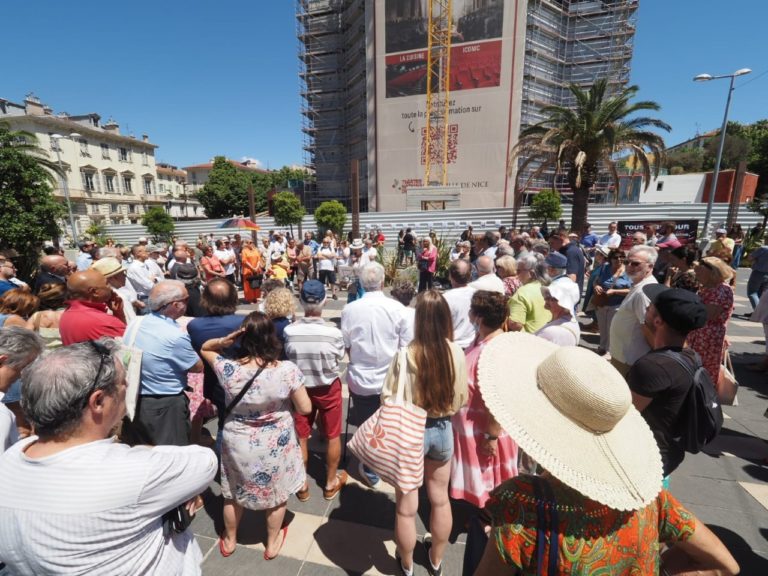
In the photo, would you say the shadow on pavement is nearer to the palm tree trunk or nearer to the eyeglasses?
the eyeglasses

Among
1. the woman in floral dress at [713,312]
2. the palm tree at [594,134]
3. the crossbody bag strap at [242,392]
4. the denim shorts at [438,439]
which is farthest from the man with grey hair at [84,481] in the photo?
the palm tree at [594,134]

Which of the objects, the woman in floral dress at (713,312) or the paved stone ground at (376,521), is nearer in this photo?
the paved stone ground at (376,521)

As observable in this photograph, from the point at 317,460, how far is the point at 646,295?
321 centimetres

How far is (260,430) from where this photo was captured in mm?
2223

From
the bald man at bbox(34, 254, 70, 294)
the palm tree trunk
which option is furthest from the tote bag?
the palm tree trunk

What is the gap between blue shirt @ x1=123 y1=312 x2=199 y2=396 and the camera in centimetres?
245

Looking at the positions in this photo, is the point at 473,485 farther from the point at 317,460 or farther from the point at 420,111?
the point at 420,111

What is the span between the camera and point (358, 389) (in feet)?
9.36

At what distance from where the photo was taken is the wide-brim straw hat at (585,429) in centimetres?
102

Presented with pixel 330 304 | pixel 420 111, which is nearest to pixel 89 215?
pixel 420 111

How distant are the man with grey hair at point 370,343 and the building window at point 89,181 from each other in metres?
54.3

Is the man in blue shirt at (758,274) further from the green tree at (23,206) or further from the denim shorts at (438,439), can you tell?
the green tree at (23,206)

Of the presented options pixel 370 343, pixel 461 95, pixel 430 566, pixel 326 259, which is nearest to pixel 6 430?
pixel 370 343

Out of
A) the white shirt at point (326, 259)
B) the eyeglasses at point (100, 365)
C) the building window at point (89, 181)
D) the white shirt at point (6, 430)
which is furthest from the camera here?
the building window at point (89, 181)
